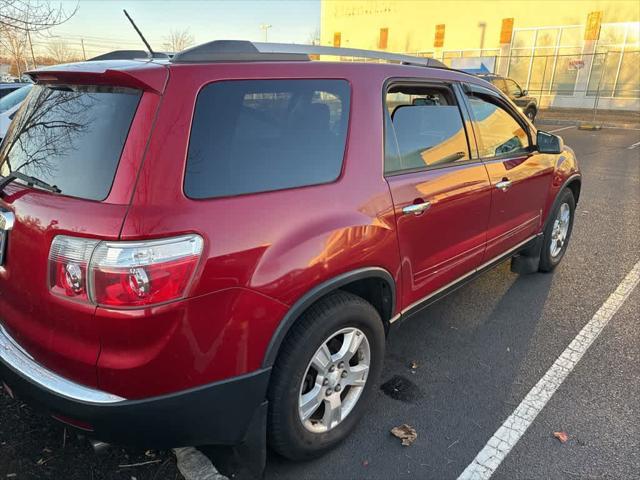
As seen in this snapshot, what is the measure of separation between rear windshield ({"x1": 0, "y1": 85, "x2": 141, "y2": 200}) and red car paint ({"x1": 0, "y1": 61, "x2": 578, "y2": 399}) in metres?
0.05

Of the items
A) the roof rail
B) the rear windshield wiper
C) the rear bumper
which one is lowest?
the rear bumper

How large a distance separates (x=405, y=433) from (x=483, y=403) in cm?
56

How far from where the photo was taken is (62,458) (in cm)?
229

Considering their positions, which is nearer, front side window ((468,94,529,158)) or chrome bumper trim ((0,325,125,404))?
chrome bumper trim ((0,325,125,404))

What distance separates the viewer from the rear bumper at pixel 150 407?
1.72m

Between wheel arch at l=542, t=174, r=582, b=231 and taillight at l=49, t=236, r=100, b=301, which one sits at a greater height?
taillight at l=49, t=236, r=100, b=301

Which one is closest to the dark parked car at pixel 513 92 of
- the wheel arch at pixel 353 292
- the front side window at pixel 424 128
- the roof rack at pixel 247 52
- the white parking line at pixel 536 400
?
the white parking line at pixel 536 400

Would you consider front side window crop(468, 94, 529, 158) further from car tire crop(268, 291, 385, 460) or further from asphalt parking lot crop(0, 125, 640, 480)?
car tire crop(268, 291, 385, 460)

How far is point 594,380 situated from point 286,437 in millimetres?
2052

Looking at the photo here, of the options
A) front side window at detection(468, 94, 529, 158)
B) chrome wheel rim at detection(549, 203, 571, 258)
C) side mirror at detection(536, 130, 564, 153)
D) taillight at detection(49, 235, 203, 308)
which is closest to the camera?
taillight at detection(49, 235, 203, 308)

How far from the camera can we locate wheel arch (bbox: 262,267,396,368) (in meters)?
1.93

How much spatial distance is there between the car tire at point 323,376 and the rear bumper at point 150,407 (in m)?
0.15

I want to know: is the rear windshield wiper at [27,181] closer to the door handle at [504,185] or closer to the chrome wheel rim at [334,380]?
the chrome wheel rim at [334,380]

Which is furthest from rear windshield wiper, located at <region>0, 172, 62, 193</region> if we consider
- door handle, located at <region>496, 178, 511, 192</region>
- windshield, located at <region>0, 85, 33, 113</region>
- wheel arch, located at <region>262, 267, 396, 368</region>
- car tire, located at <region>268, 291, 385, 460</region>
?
windshield, located at <region>0, 85, 33, 113</region>
